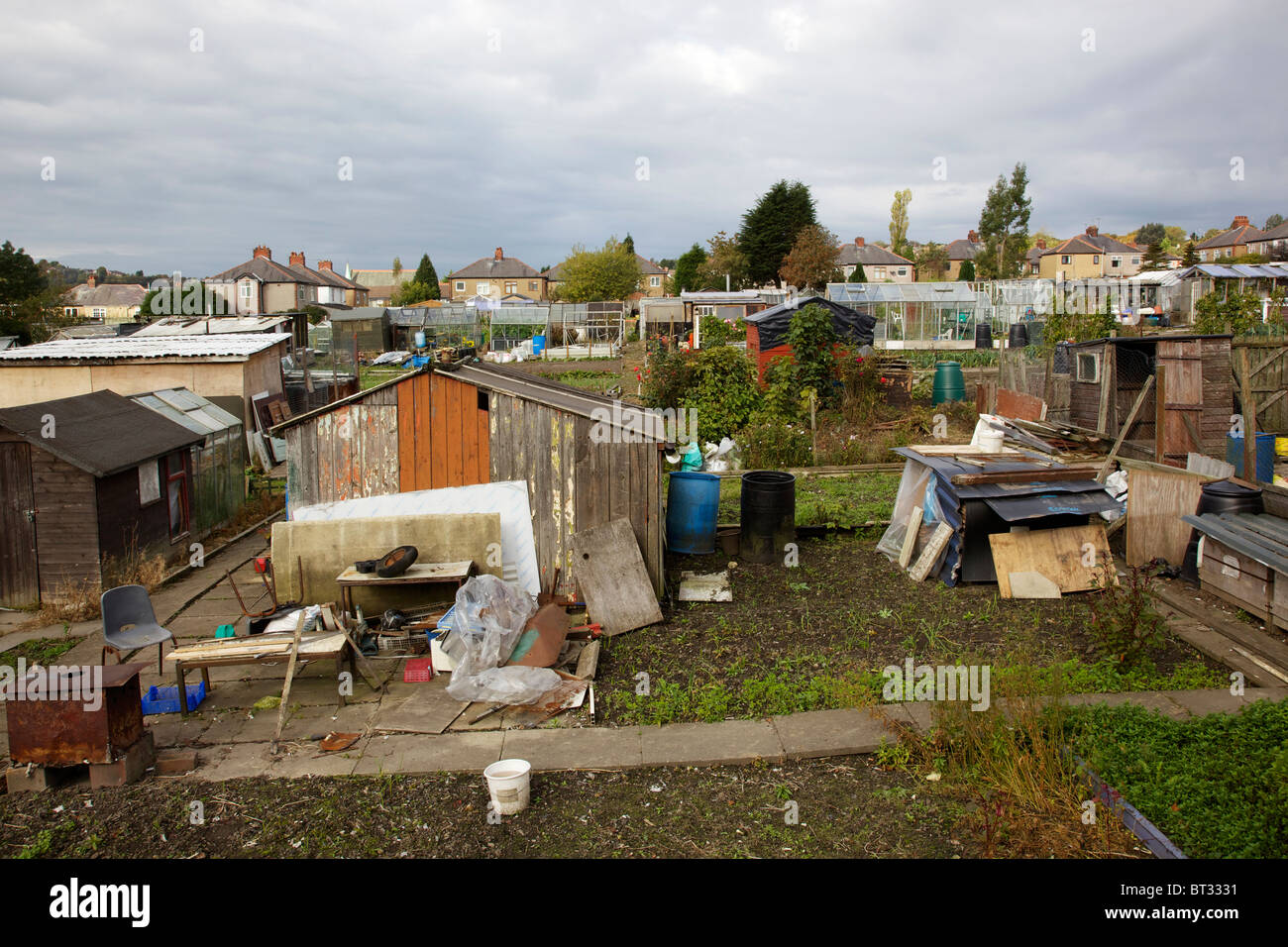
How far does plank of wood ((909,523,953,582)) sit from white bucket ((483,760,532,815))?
235 inches

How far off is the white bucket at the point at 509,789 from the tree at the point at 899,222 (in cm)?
8113

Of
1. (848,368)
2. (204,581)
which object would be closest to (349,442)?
(204,581)

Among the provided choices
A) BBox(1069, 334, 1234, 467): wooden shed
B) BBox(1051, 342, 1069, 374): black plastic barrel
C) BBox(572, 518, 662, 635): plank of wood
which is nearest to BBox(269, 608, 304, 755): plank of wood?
BBox(572, 518, 662, 635): plank of wood

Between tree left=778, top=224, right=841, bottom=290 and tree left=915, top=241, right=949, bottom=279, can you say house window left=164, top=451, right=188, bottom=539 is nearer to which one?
tree left=778, top=224, right=841, bottom=290

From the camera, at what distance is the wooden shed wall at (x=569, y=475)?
9.21 metres

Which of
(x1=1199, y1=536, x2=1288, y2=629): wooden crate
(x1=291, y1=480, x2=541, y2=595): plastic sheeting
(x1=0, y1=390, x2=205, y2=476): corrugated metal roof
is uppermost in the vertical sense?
(x1=0, y1=390, x2=205, y2=476): corrugated metal roof

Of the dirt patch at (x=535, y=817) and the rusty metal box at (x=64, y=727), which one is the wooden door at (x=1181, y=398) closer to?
the dirt patch at (x=535, y=817)

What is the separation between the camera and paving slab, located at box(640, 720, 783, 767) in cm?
611

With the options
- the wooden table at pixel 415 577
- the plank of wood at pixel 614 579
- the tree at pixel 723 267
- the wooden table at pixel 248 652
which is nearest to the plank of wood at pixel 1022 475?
the plank of wood at pixel 614 579

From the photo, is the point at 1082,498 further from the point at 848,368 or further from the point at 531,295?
the point at 531,295

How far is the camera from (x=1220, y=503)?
30.9ft

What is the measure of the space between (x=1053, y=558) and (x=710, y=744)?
519 cm

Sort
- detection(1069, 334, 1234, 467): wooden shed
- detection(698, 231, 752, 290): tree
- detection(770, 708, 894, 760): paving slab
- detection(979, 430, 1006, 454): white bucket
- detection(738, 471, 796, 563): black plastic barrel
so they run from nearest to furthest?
detection(770, 708, 894, 760): paving slab → detection(738, 471, 796, 563): black plastic barrel → detection(1069, 334, 1234, 467): wooden shed → detection(979, 430, 1006, 454): white bucket → detection(698, 231, 752, 290): tree
